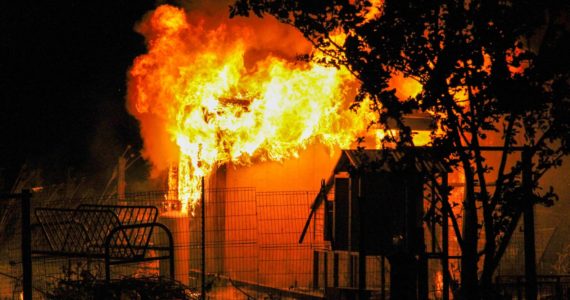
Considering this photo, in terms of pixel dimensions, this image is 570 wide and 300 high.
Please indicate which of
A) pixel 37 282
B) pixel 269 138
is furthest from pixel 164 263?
pixel 269 138

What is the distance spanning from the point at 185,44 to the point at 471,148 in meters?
9.42

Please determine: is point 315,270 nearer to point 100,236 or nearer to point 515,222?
point 100,236

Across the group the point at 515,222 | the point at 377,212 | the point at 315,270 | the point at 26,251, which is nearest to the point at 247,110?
the point at 315,270

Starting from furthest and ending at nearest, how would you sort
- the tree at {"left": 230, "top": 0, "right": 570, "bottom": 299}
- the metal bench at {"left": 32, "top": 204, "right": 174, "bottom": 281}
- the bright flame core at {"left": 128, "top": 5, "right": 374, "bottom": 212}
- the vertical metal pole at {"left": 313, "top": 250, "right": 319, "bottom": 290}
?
the bright flame core at {"left": 128, "top": 5, "right": 374, "bottom": 212} → the vertical metal pole at {"left": 313, "top": 250, "right": 319, "bottom": 290} → the metal bench at {"left": 32, "top": 204, "right": 174, "bottom": 281} → the tree at {"left": 230, "top": 0, "right": 570, "bottom": 299}

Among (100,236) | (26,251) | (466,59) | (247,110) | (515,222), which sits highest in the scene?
(247,110)

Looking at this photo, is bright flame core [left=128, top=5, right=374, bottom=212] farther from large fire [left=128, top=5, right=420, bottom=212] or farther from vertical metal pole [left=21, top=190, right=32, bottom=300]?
vertical metal pole [left=21, top=190, right=32, bottom=300]

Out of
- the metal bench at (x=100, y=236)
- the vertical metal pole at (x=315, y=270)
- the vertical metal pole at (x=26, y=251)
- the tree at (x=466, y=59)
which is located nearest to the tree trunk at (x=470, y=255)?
the tree at (x=466, y=59)

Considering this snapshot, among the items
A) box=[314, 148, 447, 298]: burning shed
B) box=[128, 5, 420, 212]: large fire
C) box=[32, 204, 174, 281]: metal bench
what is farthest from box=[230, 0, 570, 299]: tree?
box=[128, 5, 420, 212]: large fire

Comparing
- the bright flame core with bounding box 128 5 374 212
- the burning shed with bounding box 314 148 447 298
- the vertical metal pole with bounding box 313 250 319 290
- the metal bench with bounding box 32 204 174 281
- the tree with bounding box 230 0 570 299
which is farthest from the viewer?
the bright flame core with bounding box 128 5 374 212

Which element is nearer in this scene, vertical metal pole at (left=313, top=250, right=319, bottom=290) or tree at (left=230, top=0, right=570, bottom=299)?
tree at (left=230, top=0, right=570, bottom=299)

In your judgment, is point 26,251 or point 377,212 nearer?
point 26,251

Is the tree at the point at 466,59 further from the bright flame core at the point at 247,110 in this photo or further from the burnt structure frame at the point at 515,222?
the bright flame core at the point at 247,110

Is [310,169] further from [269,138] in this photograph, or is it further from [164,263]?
[164,263]

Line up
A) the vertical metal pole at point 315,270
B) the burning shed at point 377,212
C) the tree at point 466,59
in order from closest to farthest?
the tree at point 466,59 → the burning shed at point 377,212 → the vertical metal pole at point 315,270
